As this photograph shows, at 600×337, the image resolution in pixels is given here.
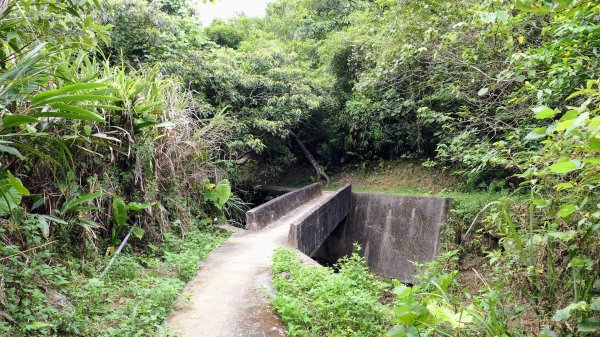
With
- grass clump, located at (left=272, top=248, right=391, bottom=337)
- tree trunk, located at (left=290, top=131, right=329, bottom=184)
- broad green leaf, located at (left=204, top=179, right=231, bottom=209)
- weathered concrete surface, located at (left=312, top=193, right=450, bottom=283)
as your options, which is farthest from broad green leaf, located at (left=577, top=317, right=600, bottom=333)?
tree trunk, located at (left=290, top=131, right=329, bottom=184)

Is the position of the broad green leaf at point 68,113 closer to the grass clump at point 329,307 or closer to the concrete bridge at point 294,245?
the concrete bridge at point 294,245

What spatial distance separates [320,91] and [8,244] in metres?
10.9

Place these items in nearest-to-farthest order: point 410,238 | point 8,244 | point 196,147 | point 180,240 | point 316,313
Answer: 1. point 8,244
2. point 316,313
3. point 180,240
4. point 196,147
5. point 410,238

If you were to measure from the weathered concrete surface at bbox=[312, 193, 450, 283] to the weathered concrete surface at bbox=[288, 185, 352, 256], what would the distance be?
1.92 feet

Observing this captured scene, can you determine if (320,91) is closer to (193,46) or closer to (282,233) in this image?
(193,46)

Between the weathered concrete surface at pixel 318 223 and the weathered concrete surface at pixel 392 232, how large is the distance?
58cm

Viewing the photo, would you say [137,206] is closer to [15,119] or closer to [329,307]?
[15,119]

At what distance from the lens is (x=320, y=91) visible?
13.0m

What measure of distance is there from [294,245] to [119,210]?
2.81m

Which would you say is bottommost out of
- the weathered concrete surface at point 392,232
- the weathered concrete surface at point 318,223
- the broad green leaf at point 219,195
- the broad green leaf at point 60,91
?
the weathered concrete surface at point 392,232

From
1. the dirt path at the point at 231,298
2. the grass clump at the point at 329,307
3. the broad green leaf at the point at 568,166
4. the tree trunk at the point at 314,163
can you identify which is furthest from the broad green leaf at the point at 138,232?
the tree trunk at the point at 314,163

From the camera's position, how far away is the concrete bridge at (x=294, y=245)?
11.0ft

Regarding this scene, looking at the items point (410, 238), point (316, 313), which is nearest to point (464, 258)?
point (410, 238)

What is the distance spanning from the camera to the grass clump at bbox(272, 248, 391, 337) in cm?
308
